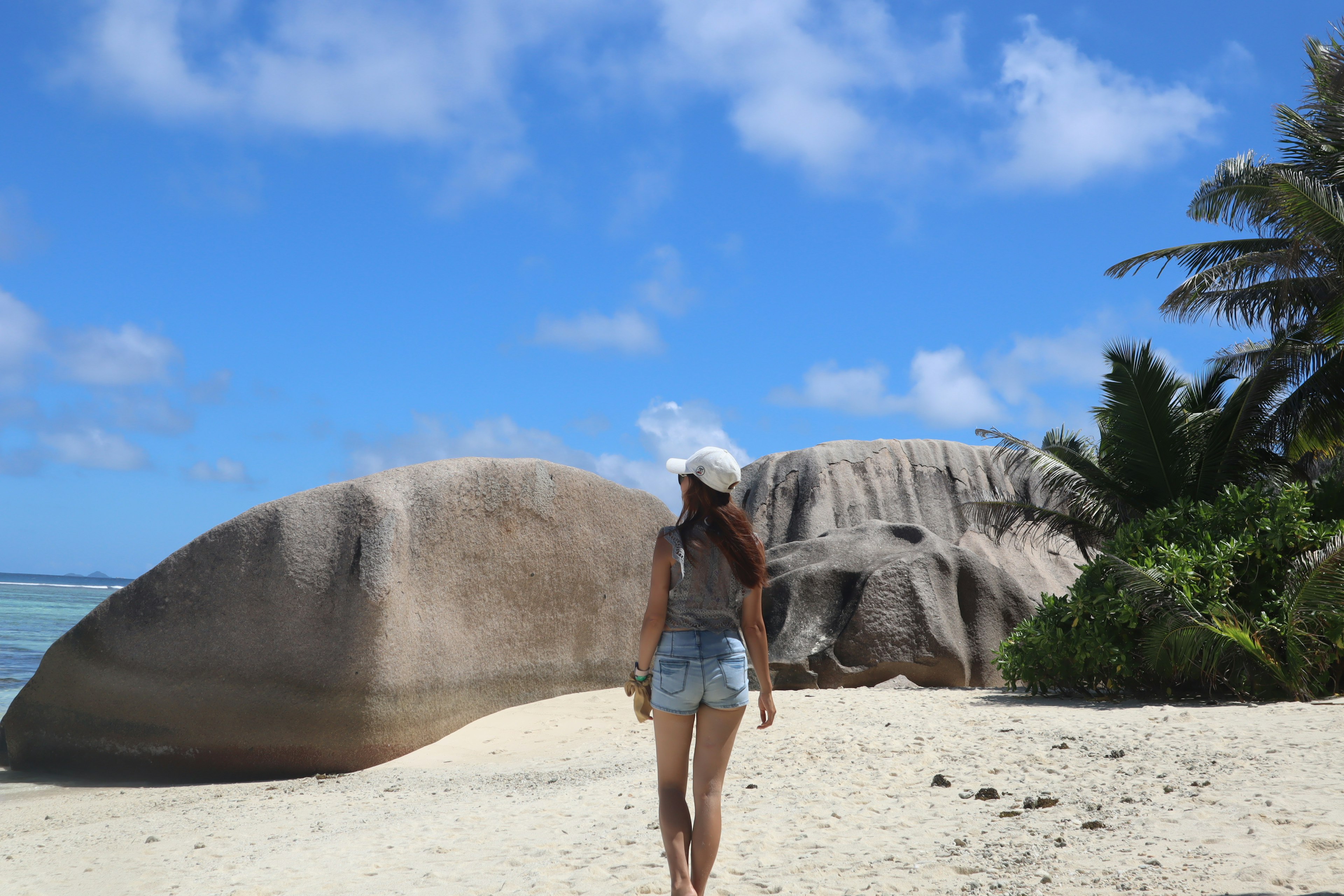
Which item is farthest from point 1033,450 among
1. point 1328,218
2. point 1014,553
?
point 1014,553

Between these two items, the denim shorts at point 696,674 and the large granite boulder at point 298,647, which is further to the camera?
the large granite boulder at point 298,647

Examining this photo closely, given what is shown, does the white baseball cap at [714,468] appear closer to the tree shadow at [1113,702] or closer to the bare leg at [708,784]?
the bare leg at [708,784]

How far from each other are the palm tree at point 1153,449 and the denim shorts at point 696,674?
28.8 ft

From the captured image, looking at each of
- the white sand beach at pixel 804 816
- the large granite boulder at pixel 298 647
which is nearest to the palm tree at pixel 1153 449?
the white sand beach at pixel 804 816

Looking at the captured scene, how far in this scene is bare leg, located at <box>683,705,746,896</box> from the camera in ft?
11.5

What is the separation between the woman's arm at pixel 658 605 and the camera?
11.6ft

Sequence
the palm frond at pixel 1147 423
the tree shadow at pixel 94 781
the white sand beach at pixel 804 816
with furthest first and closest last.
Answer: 1. the palm frond at pixel 1147 423
2. the tree shadow at pixel 94 781
3. the white sand beach at pixel 804 816

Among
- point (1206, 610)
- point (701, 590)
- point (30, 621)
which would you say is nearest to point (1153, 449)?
point (1206, 610)

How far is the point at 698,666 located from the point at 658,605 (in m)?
Result: 0.25

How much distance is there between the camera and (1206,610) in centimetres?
884

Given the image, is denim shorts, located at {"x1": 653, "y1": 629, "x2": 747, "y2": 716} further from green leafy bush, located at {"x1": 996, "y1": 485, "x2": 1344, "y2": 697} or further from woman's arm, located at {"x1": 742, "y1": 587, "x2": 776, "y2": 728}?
green leafy bush, located at {"x1": 996, "y1": 485, "x2": 1344, "y2": 697}

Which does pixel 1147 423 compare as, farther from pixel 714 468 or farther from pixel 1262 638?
pixel 714 468

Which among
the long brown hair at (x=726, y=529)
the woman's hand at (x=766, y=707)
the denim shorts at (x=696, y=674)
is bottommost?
the woman's hand at (x=766, y=707)

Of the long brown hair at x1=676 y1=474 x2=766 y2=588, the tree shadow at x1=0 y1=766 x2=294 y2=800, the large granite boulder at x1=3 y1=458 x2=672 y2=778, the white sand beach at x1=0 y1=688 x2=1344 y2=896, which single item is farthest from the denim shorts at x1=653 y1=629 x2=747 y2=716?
the tree shadow at x1=0 y1=766 x2=294 y2=800
